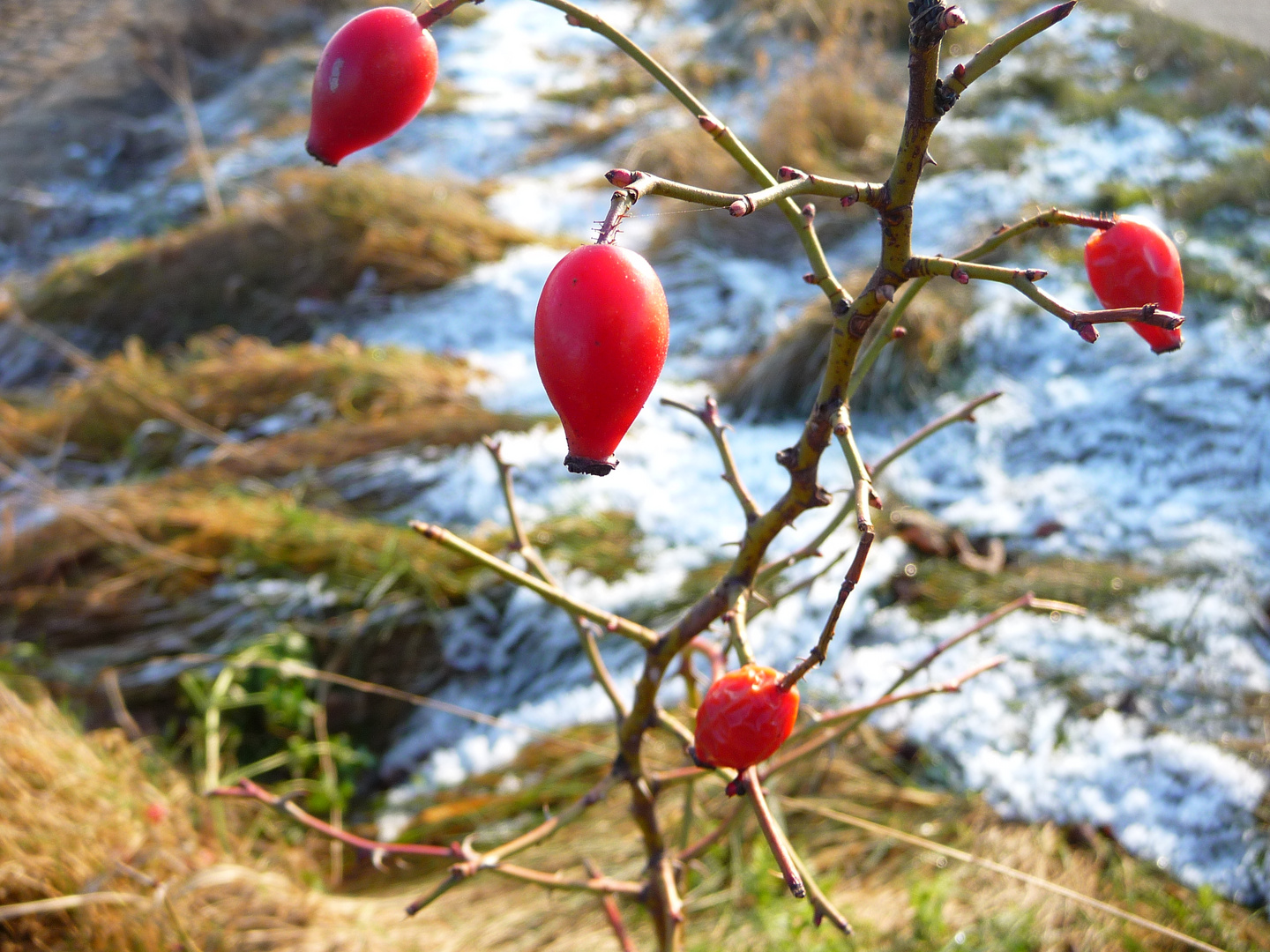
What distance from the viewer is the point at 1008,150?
3756mm

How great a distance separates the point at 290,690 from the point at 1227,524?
86.1 inches

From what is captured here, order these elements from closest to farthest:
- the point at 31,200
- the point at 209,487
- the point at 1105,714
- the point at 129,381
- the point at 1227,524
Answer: the point at 1105,714, the point at 1227,524, the point at 209,487, the point at 129,381, the point at 31,200

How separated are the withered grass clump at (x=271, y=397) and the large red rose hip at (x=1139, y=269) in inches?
94.2

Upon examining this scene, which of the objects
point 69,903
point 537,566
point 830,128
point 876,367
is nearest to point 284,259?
point 830,128

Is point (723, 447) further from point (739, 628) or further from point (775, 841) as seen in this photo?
point (775, 841)

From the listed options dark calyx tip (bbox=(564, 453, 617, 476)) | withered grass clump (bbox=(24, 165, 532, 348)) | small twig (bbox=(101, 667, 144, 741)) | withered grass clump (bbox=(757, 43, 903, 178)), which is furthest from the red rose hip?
withered grass clump (bbox=(24, 165, 532, 348))

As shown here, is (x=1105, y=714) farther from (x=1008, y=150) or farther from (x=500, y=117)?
(x=500, y=117)

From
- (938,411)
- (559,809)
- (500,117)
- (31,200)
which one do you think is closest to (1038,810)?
(559,809)

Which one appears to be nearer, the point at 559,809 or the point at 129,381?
the point at 559,809

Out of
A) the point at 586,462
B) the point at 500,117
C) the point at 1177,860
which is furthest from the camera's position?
the point at 500,117

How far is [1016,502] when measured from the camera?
7.64ft

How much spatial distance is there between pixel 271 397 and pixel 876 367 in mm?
2264

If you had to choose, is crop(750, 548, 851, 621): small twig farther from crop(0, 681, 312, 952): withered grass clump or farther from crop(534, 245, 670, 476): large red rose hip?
crop(0, 681, 312, 952): withered grass clump

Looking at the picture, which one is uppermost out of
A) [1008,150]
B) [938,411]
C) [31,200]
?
[1008,150]
